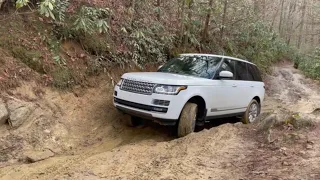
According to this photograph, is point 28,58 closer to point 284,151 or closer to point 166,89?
point 166,89

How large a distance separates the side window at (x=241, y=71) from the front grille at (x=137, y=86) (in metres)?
2.93

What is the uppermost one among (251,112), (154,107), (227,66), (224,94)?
(227,66)

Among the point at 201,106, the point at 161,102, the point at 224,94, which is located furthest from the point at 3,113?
the point at 224,94

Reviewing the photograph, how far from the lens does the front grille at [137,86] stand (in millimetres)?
6324

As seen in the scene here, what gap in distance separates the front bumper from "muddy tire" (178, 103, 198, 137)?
0.18 m

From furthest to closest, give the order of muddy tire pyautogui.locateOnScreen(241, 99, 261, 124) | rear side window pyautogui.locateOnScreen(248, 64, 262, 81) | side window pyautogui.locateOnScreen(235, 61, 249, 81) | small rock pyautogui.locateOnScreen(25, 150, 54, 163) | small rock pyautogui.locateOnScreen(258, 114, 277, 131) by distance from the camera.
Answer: rear side window pyautogui.locateOnScreen(248, 64, 262, 81)
muddy tire pyautogui.locateOnScreen(241, 99, 261, 124)
side window pyautogui.locateOnScreen(235, 61, 249, 81)
small rock pyautogui.locateOnScreen(258, 114, 277, 131)
small rock pyautogui.locateOnScreen(25, 150, 54, 163)

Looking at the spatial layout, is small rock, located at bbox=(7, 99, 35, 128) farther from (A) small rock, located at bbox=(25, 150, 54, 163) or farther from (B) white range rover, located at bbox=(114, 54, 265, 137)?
→ (B) white range rover, located at bbox=(114, 54, 265, 137)

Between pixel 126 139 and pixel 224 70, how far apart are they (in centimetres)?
279

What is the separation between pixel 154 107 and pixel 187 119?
29.8 inches

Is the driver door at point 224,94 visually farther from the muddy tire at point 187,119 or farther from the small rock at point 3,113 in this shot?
the small rock at point 3,113

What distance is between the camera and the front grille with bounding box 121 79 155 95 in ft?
20.7

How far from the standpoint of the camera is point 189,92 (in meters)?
6.50

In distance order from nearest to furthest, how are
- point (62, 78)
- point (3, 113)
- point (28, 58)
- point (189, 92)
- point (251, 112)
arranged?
point (3, 113) < point (189, 92) < point (28, 58) < point (62, 78) < point (251, 112)

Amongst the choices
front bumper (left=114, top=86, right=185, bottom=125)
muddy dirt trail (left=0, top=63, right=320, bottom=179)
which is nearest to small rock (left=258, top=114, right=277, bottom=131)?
muddy dirt trail (left=0, top=63, right=320, bottom=179)
